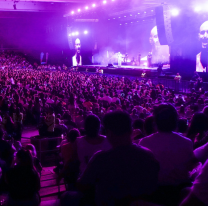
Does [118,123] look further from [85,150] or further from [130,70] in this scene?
[130,70]

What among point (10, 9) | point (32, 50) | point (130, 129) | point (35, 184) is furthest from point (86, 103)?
point (32, 50)

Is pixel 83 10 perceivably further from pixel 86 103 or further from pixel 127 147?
pixel 127 147

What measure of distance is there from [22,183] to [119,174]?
1.16 meters

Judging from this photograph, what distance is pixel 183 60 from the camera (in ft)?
62.4

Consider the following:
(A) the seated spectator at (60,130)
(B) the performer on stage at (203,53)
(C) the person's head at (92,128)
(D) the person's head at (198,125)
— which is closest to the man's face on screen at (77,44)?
(B) the performer on stage at (203,53)

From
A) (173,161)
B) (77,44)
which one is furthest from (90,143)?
(77,44)

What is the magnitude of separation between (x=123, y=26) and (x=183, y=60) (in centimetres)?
1692

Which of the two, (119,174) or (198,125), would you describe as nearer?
(119,174)

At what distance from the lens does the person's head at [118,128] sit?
1744 millimetres

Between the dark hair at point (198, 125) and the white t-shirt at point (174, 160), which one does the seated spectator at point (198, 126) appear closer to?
the dark hair at point (198, 125)

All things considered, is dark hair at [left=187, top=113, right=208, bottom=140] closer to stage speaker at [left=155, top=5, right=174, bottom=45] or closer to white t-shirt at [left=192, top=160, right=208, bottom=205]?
white t-shirt at [left=192, top=160, right=208, bottom=205]

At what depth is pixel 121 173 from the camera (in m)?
1.69

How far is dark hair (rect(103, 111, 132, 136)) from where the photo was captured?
5.76 feet

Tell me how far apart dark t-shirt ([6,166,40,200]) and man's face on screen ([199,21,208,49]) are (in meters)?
16.6
